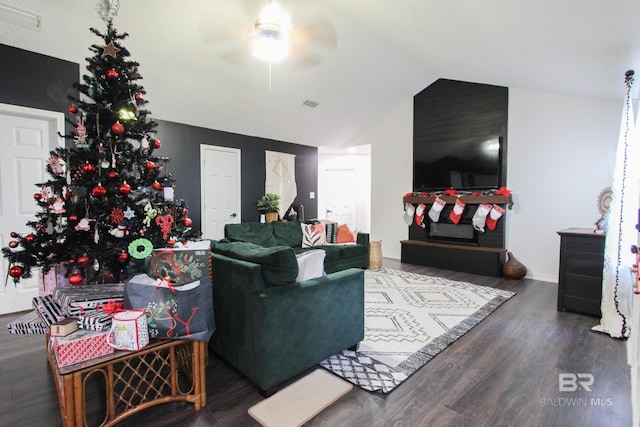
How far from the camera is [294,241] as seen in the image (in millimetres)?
4711

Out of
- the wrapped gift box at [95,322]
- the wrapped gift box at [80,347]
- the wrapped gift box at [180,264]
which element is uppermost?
the wrapped gift box at [180,264]

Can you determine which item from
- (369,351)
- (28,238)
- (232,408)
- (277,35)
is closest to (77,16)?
(277,35)

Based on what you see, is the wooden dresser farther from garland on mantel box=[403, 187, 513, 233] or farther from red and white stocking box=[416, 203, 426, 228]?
red and white stocking box=[416, 203, 426, 228]

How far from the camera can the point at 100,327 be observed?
5.16 ft

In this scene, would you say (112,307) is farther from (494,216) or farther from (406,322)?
(494,216)

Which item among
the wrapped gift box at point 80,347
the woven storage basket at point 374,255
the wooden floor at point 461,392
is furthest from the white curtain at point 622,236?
the wrapped gift box at point 80,347

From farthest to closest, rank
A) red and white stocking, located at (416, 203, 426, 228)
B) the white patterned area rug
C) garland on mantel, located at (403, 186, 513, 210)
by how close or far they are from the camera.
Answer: red and white stocking, located at (416, 203, 426, 228) < garland on mantel, located at (403, 186, 513, 210) < the white patterned area rug

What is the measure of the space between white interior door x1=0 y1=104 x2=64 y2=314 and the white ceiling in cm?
71

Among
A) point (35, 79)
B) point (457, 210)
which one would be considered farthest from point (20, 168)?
point (457, 210)

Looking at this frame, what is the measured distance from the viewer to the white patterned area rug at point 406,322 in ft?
7.02

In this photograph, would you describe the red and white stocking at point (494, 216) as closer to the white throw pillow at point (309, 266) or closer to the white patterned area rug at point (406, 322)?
the white patterned area rug at point (406, 322)

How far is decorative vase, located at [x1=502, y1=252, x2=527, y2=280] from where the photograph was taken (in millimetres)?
4488

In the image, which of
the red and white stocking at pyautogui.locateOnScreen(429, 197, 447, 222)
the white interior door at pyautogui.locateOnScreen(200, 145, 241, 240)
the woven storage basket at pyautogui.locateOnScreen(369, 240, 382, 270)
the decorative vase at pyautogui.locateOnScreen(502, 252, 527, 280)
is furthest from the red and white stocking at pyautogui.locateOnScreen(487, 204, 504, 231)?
the white interior door at pyautogui.locateOnScreen(200, 145, 241, 240)

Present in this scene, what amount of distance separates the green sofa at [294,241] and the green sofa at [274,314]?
2025 millimetres
